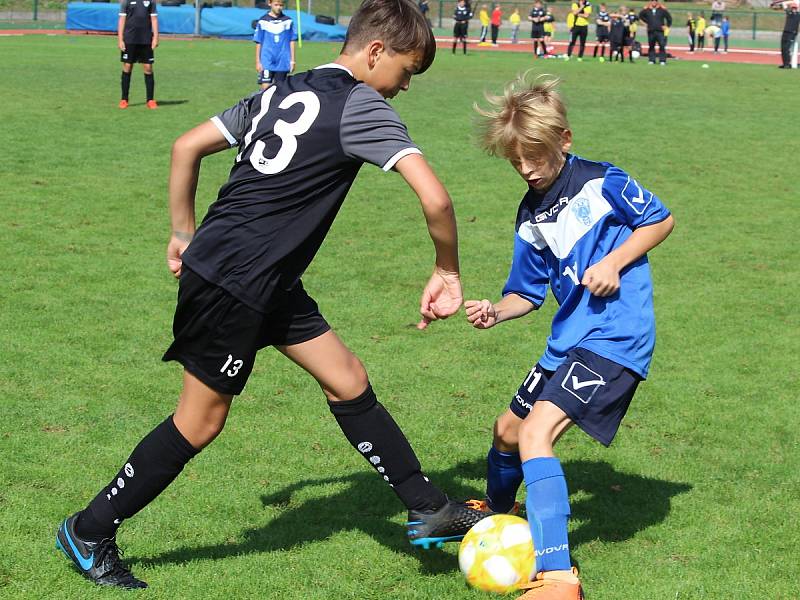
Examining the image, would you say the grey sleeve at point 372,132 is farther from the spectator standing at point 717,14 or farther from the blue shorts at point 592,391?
the spectator standing at point 717,14

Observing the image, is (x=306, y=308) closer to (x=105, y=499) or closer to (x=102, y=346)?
(x=105, y=499)

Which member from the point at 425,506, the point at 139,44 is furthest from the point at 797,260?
the point at 139,44

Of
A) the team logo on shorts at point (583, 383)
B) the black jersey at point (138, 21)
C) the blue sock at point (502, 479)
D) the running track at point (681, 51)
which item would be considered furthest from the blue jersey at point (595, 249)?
the running track at point (681, 51)

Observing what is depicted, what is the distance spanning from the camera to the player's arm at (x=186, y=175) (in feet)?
13.0

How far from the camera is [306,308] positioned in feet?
13.7

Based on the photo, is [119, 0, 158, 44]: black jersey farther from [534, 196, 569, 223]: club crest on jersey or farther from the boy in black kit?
[534, 196, 569, 223]: club crest on jersey

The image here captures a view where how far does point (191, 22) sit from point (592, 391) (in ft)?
128

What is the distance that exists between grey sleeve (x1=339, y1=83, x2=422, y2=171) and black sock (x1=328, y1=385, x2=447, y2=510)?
108 centimetres

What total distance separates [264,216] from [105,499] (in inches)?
50.9

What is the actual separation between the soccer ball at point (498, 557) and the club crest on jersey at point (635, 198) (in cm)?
132

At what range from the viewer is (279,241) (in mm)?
3863

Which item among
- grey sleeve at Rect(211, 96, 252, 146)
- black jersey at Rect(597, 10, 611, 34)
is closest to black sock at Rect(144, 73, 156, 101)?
grey sleeve at Rect(211, 96, 252, 146)

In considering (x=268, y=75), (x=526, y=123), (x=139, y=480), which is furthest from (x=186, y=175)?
(x=268, y=75)

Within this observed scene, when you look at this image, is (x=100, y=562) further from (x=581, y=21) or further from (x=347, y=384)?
(x=581, y=21)
